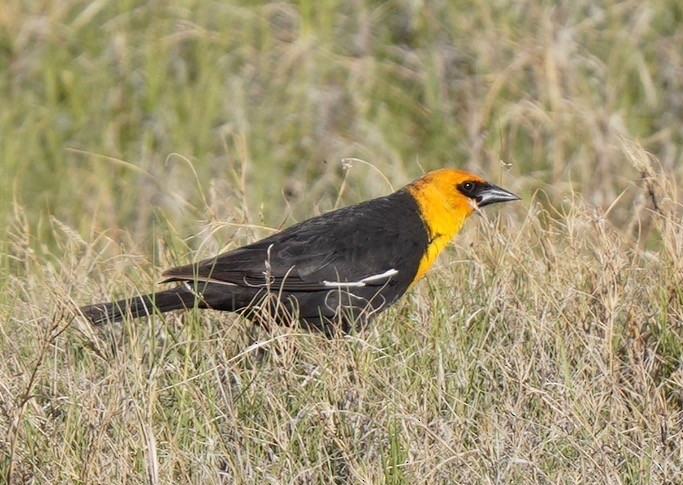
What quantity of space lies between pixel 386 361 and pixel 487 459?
2.59 feet

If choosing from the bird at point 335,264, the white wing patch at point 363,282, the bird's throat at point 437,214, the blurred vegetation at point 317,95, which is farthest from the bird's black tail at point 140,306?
the blurred vegetation at point 317,95

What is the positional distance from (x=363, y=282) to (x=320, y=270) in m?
0.17

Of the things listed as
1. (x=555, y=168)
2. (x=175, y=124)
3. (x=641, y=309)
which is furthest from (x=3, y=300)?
(x=555, y=168)

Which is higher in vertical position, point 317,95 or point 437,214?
point 437,214

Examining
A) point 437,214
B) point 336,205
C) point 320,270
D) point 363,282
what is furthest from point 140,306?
point 437,214

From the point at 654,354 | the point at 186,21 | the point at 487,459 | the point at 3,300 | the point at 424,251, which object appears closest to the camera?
the point at 487,459

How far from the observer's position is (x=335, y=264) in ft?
16.4

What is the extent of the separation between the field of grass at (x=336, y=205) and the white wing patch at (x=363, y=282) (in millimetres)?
122

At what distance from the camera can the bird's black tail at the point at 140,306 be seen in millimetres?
4480

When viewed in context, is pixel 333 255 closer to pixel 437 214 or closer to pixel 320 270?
pixel 320 270

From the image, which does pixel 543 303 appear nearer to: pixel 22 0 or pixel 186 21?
pixel 186 21

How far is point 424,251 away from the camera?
5.09 meters

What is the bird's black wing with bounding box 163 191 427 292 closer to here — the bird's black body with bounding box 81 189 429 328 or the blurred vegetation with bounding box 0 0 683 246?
the bird's black body with bounding box 81 189 429 328

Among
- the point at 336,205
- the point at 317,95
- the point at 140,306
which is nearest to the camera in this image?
the point at 140,306
